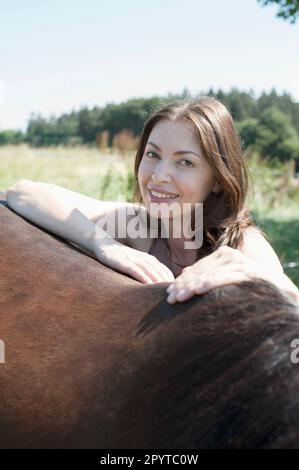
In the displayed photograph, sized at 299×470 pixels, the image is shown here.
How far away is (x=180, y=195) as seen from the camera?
185 cm

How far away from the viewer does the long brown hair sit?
1861mm

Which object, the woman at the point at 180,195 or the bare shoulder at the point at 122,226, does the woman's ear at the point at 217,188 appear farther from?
the bare shoulder at the point at 122,226

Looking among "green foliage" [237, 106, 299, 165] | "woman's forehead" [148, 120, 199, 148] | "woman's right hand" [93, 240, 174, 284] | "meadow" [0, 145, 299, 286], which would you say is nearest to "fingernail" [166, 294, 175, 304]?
"woman's right hand" [93, 240, 174, 284]

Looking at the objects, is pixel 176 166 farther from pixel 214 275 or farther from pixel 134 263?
pixel 214 275

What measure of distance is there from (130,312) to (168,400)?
0.23 m

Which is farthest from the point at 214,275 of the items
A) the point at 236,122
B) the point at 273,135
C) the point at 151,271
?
the point at 273,135

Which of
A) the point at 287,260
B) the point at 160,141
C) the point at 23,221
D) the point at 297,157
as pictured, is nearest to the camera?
the point at 23,221

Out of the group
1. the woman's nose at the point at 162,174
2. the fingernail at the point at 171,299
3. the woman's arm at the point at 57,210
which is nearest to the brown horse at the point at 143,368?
the fingernail at the point at 171,299

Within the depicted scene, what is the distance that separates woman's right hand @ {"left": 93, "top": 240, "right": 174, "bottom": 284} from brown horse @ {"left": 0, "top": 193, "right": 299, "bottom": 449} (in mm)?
134

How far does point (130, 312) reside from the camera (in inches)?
45.6

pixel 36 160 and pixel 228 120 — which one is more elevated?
pixel 228 120

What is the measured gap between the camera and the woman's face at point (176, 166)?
183 centimetres

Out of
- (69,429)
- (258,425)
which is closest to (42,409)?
(69,429)
